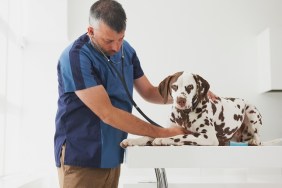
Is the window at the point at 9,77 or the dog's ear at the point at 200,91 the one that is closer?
the dog's ear at the point at 200,91

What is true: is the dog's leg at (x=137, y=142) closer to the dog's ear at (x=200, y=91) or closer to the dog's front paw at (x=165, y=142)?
the dog's front paw at (x=165, y=142)

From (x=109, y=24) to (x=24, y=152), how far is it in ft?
8.14

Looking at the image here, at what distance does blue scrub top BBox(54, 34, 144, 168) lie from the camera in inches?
68.9

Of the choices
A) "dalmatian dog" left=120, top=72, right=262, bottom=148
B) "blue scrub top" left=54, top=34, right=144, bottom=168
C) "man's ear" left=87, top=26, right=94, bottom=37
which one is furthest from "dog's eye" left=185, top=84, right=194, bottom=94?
"man's ear" left=87, top=26, right=94, bottom=37

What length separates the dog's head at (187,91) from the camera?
1618mm

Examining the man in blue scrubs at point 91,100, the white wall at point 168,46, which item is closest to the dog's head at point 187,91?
the man in blue scrubs at point 91,100

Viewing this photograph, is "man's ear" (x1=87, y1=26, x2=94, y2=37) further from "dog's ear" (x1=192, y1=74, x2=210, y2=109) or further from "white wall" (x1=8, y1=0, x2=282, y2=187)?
"white wall" (x1=8, y1=0, x2=282, y2=187)

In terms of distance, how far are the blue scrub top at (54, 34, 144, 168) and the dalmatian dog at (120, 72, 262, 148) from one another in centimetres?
24

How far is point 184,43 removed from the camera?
13.4 feet

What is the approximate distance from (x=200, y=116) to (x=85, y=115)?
0.47m

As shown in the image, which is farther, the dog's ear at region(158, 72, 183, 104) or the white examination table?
the dog's ear at region(158, 72, 183, 104)

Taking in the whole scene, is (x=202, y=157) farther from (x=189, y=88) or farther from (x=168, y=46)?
(x=168, y=46)

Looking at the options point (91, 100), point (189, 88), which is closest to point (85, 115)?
point (91, 100)

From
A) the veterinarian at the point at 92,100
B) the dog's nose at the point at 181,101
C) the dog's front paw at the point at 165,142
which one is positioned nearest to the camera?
the dog's front paw at the point at 165,142
